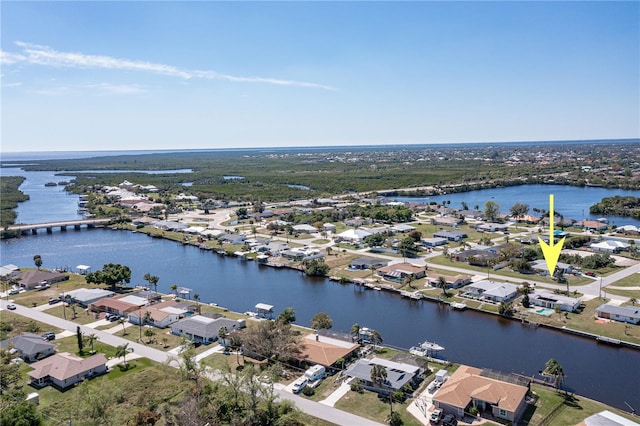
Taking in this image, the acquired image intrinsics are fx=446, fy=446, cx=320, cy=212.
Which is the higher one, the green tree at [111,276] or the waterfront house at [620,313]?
the green tree at [111,276]

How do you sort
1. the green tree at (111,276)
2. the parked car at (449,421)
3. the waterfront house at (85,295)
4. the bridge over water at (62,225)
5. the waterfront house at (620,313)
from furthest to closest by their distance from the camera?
the bridge over water at (62,225)
the green tree at (111,276)
the waterfront house at (85,295)
the waterfront house at (620,313)
the parked car at (449,421)

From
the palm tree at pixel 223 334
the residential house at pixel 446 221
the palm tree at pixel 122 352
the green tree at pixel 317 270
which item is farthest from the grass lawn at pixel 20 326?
the residential house at pixel 446 221

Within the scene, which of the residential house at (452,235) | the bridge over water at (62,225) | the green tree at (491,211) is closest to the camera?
the residential house at (452,235)

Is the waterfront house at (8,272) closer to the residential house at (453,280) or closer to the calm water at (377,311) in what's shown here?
the calm water at (377,311)

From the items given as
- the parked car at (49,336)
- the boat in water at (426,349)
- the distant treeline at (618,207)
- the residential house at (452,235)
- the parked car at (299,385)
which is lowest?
the boat in water at (426,349)

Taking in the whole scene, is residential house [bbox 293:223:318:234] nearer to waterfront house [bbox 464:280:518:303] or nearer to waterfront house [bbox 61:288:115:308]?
waterfront house [bbox 464:280:518:303]

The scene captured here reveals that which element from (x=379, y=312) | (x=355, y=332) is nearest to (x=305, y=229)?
(x=379, y=312)
